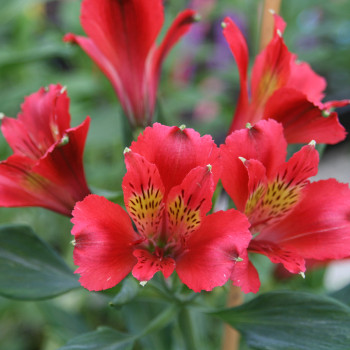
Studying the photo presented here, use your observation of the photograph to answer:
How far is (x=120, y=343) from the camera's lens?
1.91 feet

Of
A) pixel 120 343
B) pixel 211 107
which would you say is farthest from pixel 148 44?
pixel 211 107

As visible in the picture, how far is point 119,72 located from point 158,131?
0.23 meters

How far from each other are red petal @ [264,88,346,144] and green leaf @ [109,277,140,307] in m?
0.24

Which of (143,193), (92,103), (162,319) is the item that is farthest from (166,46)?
(92,103)

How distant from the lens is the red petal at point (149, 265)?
1.45 ft

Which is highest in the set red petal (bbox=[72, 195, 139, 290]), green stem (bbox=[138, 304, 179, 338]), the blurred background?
red petal (bbox=[72, 195, 139, 290])

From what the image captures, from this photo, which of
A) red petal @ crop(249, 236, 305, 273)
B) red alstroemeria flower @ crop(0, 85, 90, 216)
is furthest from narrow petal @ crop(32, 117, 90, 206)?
red petal @ crop(249, 236, 305, 273)

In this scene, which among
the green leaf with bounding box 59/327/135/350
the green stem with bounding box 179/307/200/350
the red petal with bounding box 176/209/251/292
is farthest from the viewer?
the green stem with bounding box 179/307/200/350

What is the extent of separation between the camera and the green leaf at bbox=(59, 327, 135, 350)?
0.55 m

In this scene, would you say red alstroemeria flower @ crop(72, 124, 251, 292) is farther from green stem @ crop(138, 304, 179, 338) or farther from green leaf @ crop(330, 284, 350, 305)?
green leaf @ crop(330, 284, 350, 305)

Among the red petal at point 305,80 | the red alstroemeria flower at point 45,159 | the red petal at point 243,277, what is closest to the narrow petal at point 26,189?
the red alstroemeria flower at point 45,159

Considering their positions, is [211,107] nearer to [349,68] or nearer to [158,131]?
[349,68]

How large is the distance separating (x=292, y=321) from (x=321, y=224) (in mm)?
126

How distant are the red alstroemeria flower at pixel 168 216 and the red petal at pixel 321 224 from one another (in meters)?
0.09
